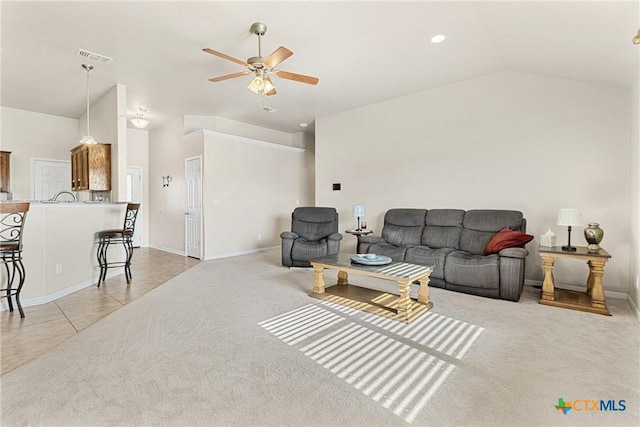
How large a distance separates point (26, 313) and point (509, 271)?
5.11 m

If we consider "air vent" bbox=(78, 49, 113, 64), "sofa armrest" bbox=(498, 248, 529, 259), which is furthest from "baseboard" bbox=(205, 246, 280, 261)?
"sofa armrest" bbox=(498, 248, 529, 259)

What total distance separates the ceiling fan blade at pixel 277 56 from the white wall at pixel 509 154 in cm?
299

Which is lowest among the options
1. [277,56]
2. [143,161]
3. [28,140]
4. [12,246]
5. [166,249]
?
[166,249]

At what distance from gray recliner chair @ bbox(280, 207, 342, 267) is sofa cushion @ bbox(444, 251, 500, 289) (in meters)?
1.71

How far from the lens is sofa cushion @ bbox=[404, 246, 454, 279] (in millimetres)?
3846

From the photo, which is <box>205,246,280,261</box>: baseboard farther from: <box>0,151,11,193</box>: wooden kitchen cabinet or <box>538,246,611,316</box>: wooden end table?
<box>538,246,611,316</box>: wooden end table

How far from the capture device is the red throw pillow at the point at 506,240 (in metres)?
3.56

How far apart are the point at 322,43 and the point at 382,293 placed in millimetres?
3026

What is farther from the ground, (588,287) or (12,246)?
(12,246)

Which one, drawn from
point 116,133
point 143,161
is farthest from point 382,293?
point 143,161

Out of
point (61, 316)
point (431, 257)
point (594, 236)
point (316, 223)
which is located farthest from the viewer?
Result: point (316, 223)

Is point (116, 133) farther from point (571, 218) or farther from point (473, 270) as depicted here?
point (571, 218)

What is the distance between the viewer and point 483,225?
13.5 feet

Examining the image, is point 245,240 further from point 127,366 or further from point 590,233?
point 590,233
